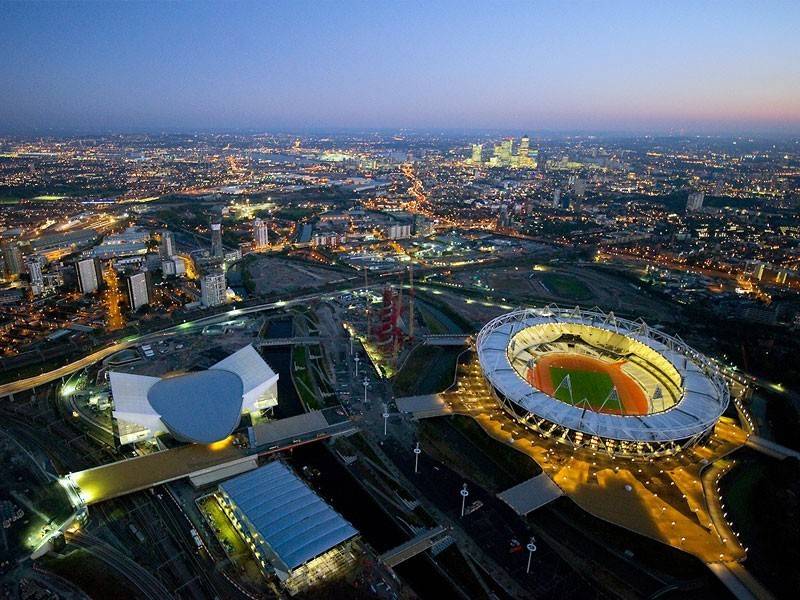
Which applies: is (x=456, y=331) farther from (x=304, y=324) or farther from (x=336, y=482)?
(x=336, y=482)

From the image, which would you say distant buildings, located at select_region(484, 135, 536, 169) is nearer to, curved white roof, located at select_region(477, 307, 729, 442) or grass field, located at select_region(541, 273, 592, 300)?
grass field, located at select_region(541, 273, 592, 300)

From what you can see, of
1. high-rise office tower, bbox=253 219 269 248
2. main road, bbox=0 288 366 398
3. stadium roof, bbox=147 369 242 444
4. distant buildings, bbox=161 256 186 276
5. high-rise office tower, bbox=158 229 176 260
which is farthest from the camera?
high-rise office tower, bbox=253 219 269 248

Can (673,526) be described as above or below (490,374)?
below

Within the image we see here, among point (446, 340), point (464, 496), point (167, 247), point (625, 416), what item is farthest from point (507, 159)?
point (464, 496)

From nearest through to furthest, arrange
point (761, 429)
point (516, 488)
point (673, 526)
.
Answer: point (673, 526) < point (516, 488) < point (761, 429)

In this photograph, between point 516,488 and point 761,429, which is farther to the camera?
point 761,429

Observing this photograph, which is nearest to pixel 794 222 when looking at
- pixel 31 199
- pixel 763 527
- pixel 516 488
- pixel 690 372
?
pixel 690 372

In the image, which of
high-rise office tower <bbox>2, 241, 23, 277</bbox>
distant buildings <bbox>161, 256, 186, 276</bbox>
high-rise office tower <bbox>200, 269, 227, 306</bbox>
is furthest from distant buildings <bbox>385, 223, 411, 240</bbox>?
high-rise office tower <bbox>2, 241, 23, 277</bbox>
